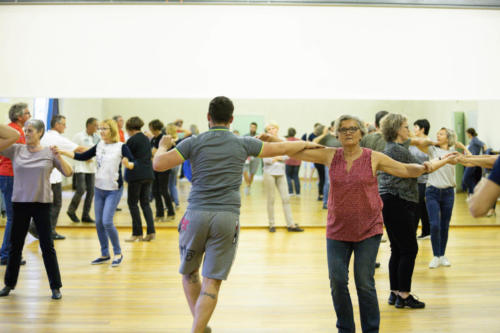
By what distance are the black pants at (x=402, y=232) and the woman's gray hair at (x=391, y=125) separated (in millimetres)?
496

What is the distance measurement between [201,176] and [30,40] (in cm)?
628

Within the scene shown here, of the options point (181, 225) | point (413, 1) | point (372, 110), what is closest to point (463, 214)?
point (372, 110)

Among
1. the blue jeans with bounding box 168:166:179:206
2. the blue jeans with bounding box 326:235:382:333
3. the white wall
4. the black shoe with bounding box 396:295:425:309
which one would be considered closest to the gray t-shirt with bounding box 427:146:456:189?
the black shoe with bounding box 396:295:425:309

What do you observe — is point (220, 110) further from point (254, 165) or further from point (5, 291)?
point (254, 165)

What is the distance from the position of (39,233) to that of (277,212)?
215 inches

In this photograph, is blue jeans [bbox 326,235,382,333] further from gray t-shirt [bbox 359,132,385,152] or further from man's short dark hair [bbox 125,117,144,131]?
man's short dark hair [bbox 125,117,144,131]

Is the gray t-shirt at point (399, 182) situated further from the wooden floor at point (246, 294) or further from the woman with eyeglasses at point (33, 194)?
the woman with eyeglasses at point (33, 194)

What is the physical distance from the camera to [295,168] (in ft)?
33.8

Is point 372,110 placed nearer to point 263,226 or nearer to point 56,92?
point 263,226

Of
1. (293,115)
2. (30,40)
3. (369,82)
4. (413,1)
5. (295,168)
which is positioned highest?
(413,1)

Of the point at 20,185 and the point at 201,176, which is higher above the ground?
the point at 201,176

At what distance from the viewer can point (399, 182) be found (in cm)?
390

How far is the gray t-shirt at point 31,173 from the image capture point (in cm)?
411

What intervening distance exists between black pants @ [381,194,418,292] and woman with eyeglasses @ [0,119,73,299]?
2.81 meters
